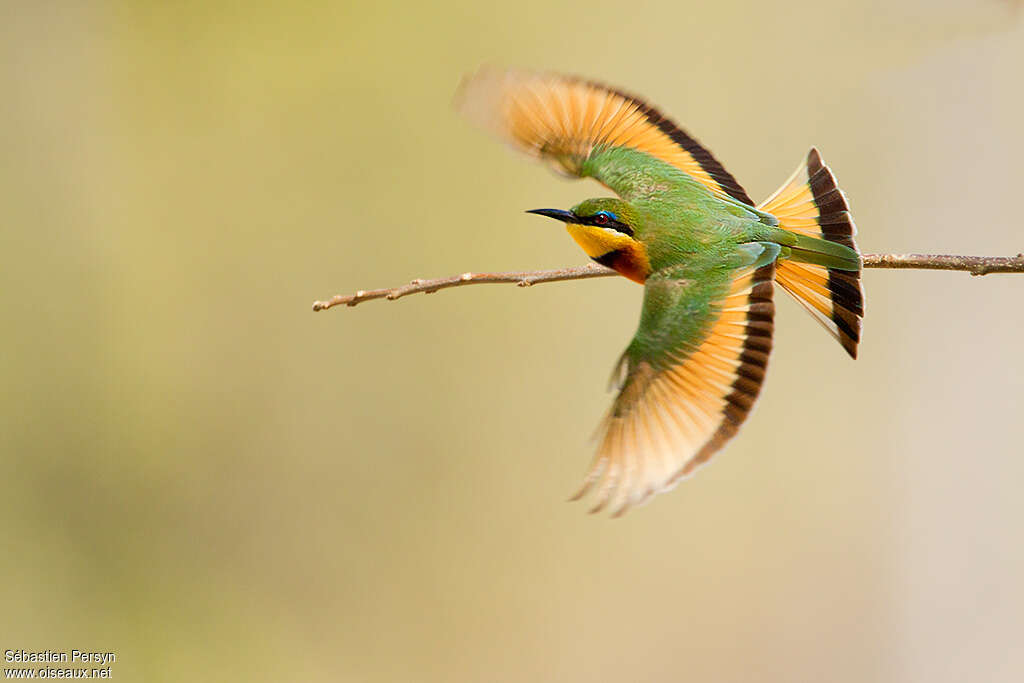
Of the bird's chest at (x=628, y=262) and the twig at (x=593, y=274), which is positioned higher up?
the bird's chest at (x=628, y=262)

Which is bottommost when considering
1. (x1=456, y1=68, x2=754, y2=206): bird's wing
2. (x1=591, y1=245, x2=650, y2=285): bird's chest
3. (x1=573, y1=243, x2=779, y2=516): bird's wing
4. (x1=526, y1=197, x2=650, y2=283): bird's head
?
(x1=573, y1=243, x2=779, y2=516): bird's wing

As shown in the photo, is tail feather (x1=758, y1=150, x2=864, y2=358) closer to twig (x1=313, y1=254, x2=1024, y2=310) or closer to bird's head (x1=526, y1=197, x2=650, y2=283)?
twig (x1=313, y1=254, x2=1024, y2=310)

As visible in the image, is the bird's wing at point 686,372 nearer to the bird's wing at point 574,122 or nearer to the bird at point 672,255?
the bird at point 672,255

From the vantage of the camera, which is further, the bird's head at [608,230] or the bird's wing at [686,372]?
the bird's head at [608,230]

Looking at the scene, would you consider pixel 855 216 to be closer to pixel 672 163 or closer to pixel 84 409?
pixel 672 163

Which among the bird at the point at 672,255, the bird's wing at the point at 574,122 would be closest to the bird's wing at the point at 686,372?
the bird at the point at 672,255

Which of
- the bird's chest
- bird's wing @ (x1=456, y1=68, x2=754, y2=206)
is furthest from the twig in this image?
bird's wing @ (x1=456, y1=68, x2=754, y2=206)

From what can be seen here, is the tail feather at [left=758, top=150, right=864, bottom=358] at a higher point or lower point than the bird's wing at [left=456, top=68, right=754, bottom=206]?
lower

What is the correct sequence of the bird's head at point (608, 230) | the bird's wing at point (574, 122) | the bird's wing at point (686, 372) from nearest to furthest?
the bird's wing at point (686, 372) → the bird's head at point (608, 230) → the bird's wing at point (574, 122)
